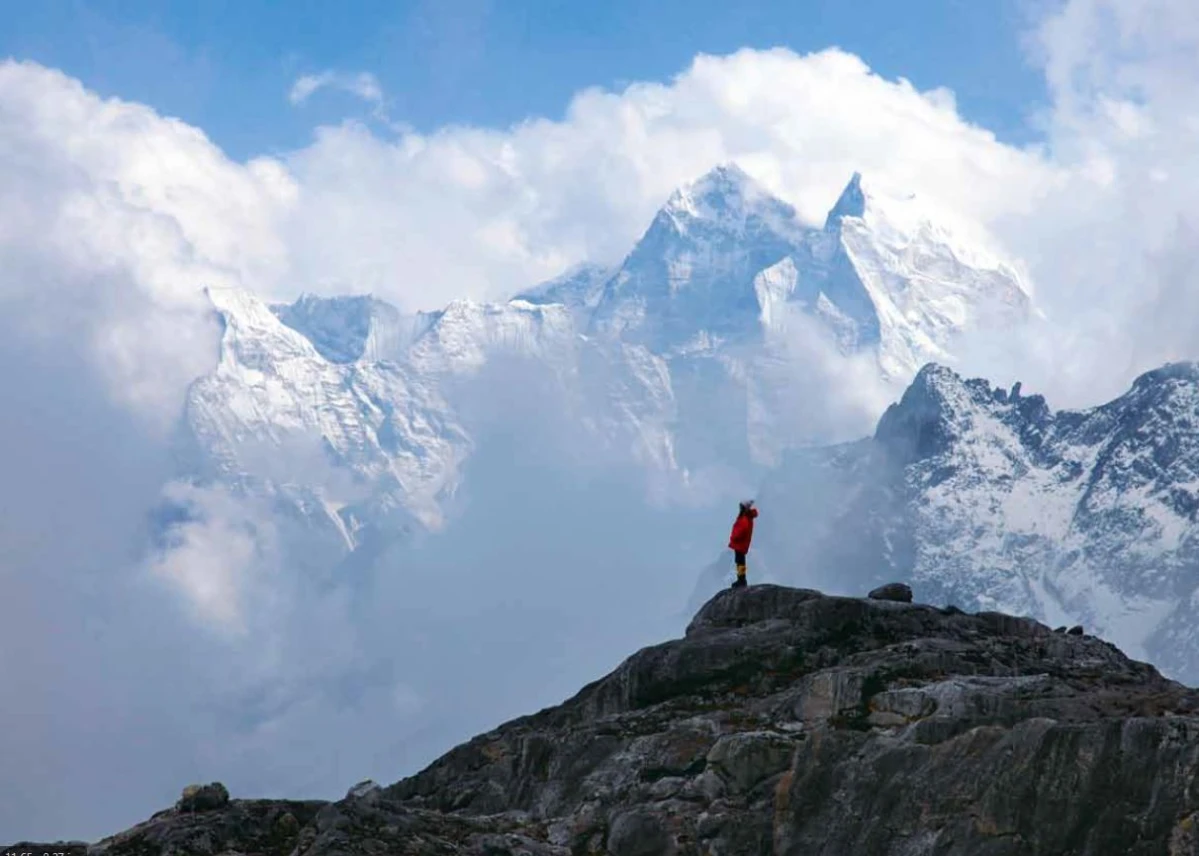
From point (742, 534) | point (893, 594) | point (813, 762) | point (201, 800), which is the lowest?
point (813, 762)

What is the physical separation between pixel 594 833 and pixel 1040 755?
11234 mm

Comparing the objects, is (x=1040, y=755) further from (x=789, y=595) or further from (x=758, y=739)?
(x=789, y=595)

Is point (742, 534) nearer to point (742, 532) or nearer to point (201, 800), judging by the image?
point (742, 532)

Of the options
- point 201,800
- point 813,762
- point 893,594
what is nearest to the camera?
point 813,762

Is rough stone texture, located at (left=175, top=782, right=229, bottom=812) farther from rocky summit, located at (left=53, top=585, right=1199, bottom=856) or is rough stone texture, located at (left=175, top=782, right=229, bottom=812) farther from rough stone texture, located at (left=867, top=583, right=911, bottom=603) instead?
rough stone texture, located at (left=867, top=583, right=911, bottom=603)

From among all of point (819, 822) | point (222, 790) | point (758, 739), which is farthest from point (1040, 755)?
point (222, 790)

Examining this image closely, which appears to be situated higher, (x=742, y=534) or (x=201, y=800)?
(x=742, y=534)

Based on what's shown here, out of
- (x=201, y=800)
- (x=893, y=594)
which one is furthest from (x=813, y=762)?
(x=893, y=594)

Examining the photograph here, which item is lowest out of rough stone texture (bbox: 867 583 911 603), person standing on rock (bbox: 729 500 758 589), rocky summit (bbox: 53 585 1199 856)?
rocky summit (bbox: 53 585 1199 856)

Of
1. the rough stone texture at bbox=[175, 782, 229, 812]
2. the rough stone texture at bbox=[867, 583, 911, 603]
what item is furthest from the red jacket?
the rough stone texture at bbox=[175, 782, 229, 812]

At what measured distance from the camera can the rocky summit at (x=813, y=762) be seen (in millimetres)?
40812

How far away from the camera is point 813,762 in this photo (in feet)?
148

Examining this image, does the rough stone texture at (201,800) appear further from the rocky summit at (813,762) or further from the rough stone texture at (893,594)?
the rough stone texture at (893,594)

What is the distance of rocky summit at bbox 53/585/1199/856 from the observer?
134ft
